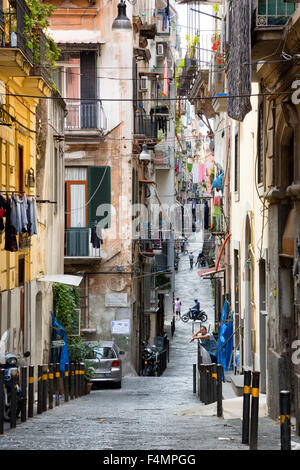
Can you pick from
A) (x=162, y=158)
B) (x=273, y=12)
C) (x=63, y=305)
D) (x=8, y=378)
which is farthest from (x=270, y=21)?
(x=162, y=158)

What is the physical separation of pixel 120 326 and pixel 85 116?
305 inches

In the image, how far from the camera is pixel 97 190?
104 ft

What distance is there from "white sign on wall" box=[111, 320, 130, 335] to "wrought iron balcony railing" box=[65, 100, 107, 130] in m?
7.05

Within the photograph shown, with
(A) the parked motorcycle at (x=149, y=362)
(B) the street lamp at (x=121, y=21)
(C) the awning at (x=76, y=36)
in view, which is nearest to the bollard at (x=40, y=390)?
(B) the street lamp at (x=121, y=21)

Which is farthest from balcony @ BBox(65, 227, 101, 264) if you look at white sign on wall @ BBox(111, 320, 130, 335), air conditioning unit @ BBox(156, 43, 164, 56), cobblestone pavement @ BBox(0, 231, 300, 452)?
air conditioning unit @ BBox(156, 43, 164, 56)

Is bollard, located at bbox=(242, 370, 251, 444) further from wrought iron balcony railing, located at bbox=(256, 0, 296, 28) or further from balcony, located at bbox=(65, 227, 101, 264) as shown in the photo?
balcony, located at bbox=(65, 227, 101, 264)

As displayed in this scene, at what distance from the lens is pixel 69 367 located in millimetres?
20141

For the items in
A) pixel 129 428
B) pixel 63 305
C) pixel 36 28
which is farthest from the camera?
pixel 63 305

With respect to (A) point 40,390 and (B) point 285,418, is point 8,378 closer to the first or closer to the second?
(A) point 40,390

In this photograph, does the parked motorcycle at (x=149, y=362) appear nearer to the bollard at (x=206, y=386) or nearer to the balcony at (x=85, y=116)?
the balcony at (x=85, y=116)

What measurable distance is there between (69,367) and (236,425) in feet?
28.0

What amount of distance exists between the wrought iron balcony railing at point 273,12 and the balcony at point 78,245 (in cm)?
1910

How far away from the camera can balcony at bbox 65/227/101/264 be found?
31.3 metres
